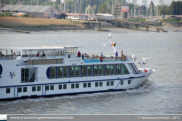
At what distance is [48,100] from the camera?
96.1 ft

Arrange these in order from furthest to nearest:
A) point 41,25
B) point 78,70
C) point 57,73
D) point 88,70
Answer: point 41,25
point 88,70
point 78,70
point 57,73

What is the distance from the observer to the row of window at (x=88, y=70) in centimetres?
2973

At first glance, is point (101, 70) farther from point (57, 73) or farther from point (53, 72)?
point (53, 72)

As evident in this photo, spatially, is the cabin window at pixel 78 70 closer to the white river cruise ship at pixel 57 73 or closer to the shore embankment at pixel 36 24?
the white river cruise ship at pixel 57 73

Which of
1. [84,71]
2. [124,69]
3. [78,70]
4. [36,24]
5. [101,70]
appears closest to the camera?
[78,70]

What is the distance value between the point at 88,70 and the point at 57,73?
2982 mm

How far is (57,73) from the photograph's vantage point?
29.7 m

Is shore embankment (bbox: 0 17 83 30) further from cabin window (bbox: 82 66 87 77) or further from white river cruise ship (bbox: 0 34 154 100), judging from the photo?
cabin window (bbox: 82 66 87 77)

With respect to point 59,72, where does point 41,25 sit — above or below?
above

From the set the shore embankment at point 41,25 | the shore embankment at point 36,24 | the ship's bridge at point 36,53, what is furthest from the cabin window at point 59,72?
the shore embankment at point 36,24

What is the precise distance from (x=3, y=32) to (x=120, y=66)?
9607cm

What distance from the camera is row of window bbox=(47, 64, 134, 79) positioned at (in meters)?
29.7

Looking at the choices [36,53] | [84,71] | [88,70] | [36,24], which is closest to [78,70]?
[84,71]

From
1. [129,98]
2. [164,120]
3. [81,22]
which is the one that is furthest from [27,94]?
[81,22]
